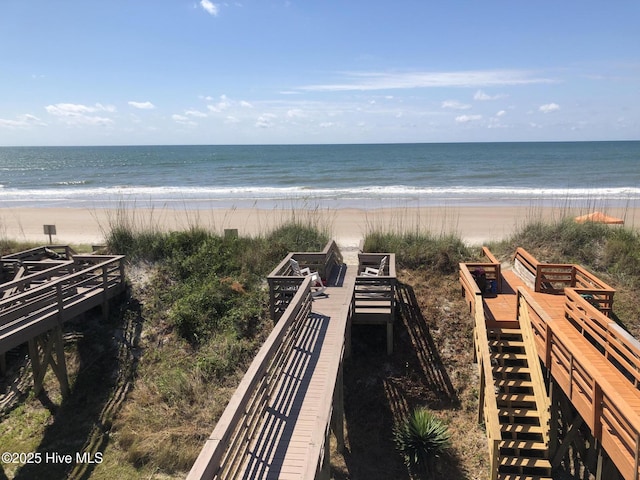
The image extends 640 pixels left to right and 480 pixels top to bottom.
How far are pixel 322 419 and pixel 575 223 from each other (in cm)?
1238

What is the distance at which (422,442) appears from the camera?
8211mm

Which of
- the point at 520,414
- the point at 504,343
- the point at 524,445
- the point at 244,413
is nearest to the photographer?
the point at 244,413

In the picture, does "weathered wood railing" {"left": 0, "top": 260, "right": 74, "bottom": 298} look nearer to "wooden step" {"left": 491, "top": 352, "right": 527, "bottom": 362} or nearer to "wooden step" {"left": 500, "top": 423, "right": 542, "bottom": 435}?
"wooden step" {"left": 491, "top": 352, "right": 527, "bottom": 362}

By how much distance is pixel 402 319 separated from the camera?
37.0 ft

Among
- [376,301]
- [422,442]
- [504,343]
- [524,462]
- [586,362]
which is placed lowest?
[422,442]

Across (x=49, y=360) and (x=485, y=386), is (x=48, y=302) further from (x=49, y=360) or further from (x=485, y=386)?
(x=485, y=386)

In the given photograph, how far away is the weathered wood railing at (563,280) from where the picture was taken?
9.17 meters

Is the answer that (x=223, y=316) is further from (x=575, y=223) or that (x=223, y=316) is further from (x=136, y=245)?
(x=575, y=223)

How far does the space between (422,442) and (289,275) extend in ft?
17.2

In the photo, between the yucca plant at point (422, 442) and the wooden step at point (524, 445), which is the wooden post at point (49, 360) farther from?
the wooden step at point (524, 445)

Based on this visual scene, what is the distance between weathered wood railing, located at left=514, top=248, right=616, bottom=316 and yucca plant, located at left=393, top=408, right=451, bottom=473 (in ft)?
13.4

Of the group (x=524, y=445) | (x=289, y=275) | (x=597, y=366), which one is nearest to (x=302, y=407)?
(x=524, y=445)

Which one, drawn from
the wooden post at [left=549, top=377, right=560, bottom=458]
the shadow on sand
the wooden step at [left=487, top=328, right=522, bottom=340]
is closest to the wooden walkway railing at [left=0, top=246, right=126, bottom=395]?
the shadow on sand

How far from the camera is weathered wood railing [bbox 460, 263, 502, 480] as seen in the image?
6.59 m
